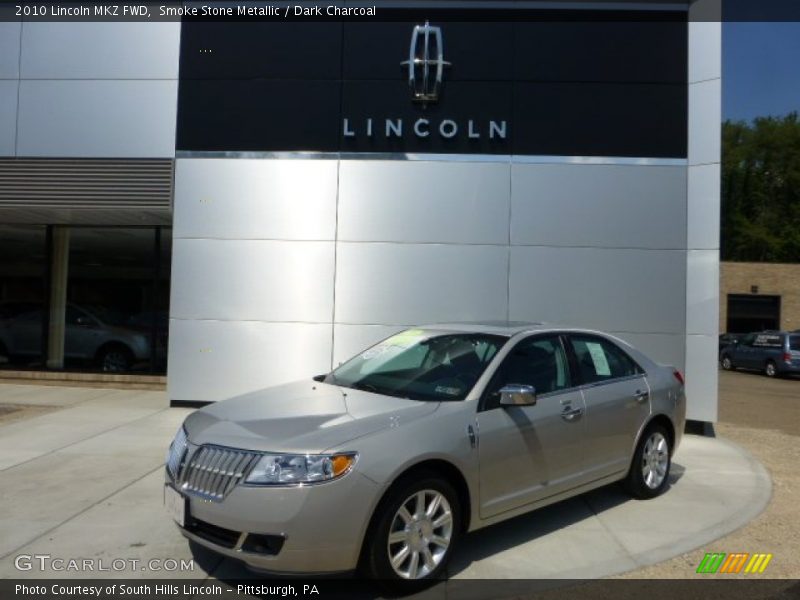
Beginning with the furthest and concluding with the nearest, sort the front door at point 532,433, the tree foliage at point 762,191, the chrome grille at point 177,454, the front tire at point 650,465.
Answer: the tree foliage at point 762,191
the front tire at point 650,465
the front door at point 532,433
the chrome grille at point 177,454

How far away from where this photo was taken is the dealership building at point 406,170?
9.46 meters

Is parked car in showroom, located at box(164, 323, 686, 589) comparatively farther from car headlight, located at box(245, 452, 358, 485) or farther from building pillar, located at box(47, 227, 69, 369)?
building pillar, located at box(47, 227, 69, 369)

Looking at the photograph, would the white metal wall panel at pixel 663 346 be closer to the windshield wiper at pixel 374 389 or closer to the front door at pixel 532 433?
the front door at pixel 532 433

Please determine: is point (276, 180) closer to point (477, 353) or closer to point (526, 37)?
point (526, 37)

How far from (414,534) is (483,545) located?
0.99m

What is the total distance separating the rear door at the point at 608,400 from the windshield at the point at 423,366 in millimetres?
894

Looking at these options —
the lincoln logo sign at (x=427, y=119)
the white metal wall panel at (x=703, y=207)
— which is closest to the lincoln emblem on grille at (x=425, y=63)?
the lincoln logo sign at (x=427, y=119)

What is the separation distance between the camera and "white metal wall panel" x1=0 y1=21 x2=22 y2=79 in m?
10.4

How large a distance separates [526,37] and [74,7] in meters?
7.01

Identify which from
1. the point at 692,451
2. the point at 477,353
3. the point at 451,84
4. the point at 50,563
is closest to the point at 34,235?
the point at 451,84

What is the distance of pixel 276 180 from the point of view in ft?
32.2

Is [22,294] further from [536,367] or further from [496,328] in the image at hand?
[536,367]

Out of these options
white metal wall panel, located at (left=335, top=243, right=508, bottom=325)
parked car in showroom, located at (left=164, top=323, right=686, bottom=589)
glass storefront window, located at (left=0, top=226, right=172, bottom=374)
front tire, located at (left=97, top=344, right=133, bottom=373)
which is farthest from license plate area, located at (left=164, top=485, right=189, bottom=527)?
front tire, located at (left=97, top=344, right=133, bottom=373)

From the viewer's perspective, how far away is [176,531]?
4.80m
